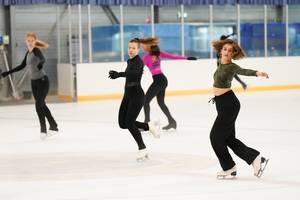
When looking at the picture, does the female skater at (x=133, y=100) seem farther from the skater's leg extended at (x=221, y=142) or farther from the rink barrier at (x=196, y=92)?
the rink barrier at (x=196, y=92)

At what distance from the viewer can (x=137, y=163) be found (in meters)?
8.45

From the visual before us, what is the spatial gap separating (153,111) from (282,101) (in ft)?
11.9

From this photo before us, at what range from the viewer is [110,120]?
1402 centimetres

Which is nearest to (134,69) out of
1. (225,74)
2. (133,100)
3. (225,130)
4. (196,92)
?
(133,100)

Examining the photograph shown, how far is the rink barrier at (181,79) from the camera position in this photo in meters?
19.2

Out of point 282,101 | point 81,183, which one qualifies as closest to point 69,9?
point 282,101

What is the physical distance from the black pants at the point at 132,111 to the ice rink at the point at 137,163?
0.34 metres

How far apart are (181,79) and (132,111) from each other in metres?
→ 12.0

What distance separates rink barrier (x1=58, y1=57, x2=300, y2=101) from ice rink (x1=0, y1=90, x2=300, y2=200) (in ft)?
13.1

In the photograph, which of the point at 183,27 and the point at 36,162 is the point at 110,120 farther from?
the point at 183,27

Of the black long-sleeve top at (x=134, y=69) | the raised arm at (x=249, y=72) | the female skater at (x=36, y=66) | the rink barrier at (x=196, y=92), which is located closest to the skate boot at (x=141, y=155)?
the black long-sleeve top at (x=134, y=69)

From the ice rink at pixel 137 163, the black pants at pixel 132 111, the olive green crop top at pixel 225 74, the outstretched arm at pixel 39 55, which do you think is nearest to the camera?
the ice rink at pixel 137 163

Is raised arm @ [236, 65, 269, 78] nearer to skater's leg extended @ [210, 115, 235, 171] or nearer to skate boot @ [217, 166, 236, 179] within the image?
skater's leg extended @ [210, 115, 235, 171]

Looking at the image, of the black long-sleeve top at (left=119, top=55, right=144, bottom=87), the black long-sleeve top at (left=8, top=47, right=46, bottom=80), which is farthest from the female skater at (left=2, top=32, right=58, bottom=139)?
the black long-sleeve top at (left=119, top=55, right=144, bottom=87)
